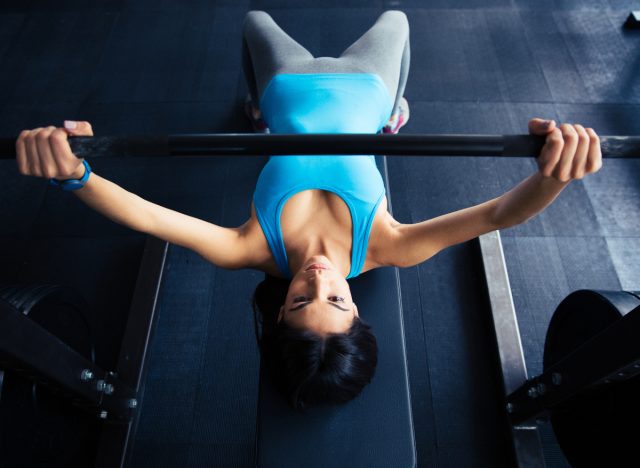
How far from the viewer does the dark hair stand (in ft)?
4.12

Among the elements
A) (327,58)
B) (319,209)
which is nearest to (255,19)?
(327,58)

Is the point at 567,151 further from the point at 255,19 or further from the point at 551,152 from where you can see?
the point at 255,19

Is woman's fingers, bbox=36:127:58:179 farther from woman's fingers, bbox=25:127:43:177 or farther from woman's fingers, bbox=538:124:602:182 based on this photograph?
woman's fingers, bbox=538:124:602:182

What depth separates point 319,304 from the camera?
125cm

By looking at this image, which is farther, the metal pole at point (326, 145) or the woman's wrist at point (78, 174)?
the woman's wrist at point (78, 174)

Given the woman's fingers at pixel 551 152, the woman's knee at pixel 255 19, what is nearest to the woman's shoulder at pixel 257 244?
the woman's fingers at pixel 551 152

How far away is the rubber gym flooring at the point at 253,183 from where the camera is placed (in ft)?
6.22

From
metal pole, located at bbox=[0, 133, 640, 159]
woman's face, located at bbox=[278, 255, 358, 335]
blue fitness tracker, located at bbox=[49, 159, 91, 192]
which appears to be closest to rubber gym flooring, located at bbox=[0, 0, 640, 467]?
woman's face, located at bbox=[278, 255, 358, 335]

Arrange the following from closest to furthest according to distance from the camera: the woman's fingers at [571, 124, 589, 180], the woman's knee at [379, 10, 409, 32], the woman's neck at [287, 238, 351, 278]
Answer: the woman's fingers at [571, 124, 589, 180], the woman's neck at [287, 238, 351, 278], the woman's knee at [379, 10, 409, 32]

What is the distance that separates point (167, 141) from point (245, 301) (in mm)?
1197

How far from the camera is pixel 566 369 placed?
1352mm

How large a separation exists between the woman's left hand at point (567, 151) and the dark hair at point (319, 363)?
668mm

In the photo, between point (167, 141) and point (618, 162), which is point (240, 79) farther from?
point (618, 162)

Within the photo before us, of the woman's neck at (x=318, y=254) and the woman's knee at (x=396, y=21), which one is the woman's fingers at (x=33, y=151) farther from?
the woman's knee at (x=396, y=21)
